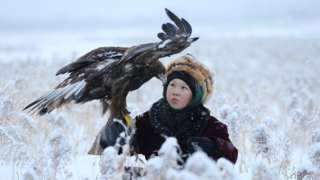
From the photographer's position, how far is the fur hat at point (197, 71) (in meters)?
3.32

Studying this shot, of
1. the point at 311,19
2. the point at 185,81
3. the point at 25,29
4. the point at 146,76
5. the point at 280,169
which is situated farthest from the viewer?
→ the point at 311,19

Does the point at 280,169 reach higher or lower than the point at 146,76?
lower

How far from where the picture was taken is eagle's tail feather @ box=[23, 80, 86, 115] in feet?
9.84

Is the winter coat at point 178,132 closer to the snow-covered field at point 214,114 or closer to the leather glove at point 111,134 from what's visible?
the leather glove at point 111,134

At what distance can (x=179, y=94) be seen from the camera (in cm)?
331

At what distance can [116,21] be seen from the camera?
1480 inches

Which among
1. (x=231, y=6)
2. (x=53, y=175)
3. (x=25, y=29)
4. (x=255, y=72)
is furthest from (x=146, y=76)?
(x=231, y=6)

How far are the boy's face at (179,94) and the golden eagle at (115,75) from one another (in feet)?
0.50

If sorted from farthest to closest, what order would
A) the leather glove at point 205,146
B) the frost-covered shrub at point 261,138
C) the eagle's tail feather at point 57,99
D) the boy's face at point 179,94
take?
1. the frost-covered shrub at point 261,138
2. the boy's face at point 179,94
3. the leather glove at point 205,146
4. the eagle's tail feather at point 57,99

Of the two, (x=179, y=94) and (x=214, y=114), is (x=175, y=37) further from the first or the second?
(x=214, y=114)

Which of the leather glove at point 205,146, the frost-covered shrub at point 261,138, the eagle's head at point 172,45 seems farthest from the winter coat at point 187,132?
the eagle's head at point 172,45

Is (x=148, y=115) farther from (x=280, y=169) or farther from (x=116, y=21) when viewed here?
(x=116, y=21)

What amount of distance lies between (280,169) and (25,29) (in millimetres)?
25621

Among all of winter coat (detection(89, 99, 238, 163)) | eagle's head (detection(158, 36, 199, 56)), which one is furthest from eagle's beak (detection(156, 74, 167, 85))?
eagle's head (detection(158, 36, 199, 56))
